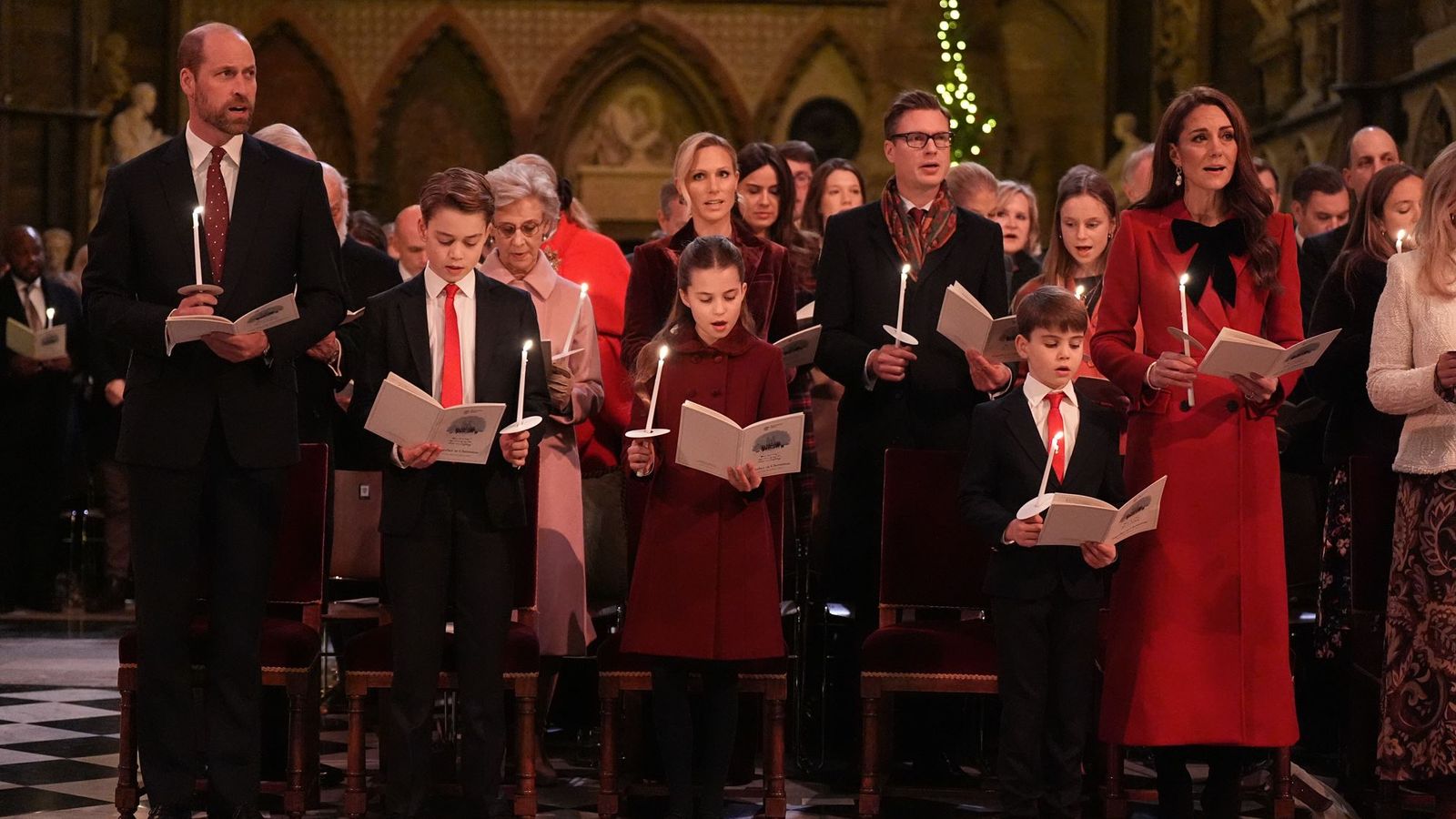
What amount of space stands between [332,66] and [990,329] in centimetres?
1119

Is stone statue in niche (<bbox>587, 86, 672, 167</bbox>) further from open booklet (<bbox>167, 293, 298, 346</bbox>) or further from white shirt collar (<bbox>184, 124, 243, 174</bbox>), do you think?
open booklet (<bbox>167, 293, 298, 346</bbox>)

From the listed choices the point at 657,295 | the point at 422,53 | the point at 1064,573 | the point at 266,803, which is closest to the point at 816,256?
the point at 657,295

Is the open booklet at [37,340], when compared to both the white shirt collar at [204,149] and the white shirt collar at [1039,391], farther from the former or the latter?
the white shirt collar at [1039,391]

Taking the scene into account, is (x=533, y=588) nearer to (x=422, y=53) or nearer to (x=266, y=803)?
(x=266, y=803)

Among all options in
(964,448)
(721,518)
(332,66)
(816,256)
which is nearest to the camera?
(721,518)

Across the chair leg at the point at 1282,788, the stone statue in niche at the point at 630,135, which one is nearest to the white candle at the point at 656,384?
the chair leg at the point at 1282,788

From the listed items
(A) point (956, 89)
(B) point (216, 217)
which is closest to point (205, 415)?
(B) point (216, 217)

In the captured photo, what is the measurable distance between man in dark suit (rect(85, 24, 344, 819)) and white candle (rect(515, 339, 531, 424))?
47 cm

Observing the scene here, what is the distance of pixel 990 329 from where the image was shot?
441 cm

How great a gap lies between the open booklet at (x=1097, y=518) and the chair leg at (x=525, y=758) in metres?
1.39

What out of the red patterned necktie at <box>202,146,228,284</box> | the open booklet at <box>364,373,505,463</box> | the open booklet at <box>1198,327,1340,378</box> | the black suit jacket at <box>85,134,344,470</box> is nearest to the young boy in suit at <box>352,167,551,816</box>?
the open booklet at <box>364,373,505,463</box>

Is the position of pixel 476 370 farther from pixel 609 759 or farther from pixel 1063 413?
pixel 1063 413

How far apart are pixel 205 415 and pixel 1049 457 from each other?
6.46 feet

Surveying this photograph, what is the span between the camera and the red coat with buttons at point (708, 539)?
4.30m
